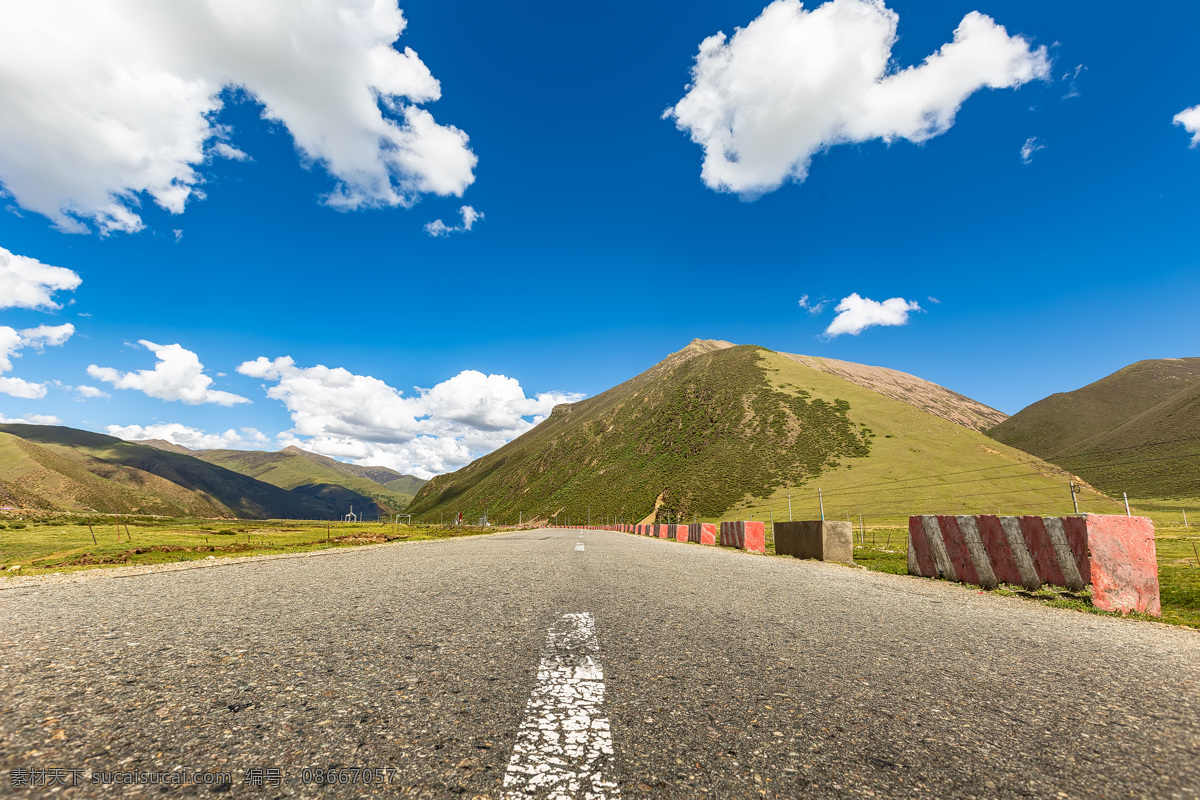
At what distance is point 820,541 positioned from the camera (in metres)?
15.7

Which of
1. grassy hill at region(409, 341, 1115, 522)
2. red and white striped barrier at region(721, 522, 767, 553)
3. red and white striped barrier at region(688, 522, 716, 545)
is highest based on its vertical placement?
grassy hill at region(409, 341, 1115, 522)

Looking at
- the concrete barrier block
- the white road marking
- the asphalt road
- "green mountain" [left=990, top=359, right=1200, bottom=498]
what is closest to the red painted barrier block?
the asphalt road

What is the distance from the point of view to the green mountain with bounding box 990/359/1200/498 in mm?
96125

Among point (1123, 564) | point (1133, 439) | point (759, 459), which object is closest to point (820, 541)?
point (1123, 564)

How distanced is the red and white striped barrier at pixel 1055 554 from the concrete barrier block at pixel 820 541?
14.4 ft

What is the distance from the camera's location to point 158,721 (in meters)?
2.49

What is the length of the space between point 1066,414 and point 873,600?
261879 millimetres

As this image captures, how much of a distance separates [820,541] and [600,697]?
14712 millimetres

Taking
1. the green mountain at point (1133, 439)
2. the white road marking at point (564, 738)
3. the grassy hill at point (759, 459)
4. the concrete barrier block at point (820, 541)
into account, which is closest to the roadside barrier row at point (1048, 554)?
the concrete barrier block at point (820, 541)

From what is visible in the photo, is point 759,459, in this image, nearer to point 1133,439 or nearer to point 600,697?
point 600,697

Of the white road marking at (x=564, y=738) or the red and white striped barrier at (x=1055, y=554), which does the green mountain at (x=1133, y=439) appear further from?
the white road marking at (x=564, y=738)

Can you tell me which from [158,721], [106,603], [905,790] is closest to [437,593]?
[106,603]

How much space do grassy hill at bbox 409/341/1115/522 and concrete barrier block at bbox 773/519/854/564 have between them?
4525 centimetres

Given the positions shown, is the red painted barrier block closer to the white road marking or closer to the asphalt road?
the asphalt road
